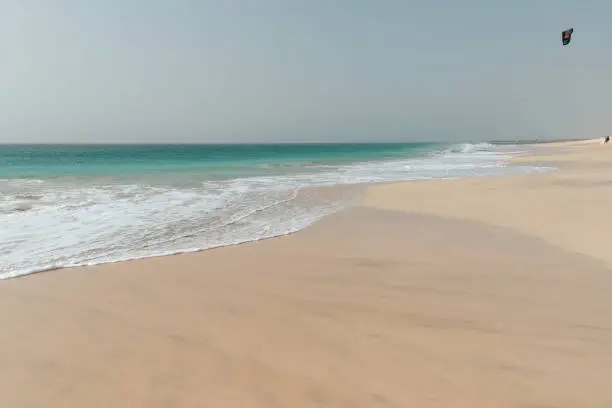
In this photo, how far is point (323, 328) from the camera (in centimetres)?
352

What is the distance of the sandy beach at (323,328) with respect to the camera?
2629mm

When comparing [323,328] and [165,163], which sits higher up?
[165,163]

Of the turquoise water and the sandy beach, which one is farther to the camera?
the turquoise water

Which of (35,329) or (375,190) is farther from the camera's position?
(375,190)

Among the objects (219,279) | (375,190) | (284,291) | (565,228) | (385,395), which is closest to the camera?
(385,395)

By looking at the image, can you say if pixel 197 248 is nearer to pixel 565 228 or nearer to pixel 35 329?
pixel 35 329

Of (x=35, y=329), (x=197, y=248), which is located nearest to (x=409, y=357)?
(x=35, y=329)

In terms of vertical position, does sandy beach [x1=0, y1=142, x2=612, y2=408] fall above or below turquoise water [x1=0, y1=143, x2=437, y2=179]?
below

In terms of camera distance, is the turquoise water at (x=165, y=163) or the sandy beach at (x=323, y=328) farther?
the turquoise water at (x=165, y=163)

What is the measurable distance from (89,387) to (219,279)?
2236 mm

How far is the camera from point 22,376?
112 inches

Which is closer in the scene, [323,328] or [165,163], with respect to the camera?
[323,328]

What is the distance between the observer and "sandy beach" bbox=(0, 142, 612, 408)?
8.63ft

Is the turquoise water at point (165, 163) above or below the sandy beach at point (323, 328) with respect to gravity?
above
